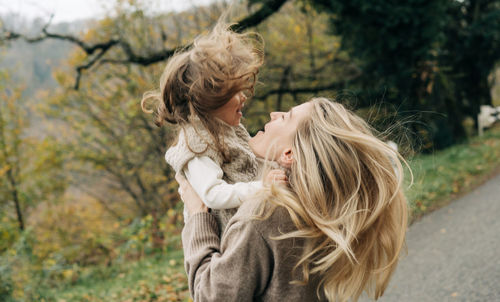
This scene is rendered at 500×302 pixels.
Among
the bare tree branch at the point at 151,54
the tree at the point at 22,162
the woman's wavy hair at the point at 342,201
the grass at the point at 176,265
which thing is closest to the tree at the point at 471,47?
the grass at the point at 176,265

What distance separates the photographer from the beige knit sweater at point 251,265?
1.34 meters

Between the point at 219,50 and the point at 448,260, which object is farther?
the point at 448,260

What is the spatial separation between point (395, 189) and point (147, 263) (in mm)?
5719

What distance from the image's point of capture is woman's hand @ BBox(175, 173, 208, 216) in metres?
1.73

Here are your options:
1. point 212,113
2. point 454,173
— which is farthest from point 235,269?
point 454,173

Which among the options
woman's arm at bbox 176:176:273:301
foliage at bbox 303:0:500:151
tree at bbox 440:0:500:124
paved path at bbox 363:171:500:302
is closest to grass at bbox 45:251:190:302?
paved path at bbox 363:171:500:302

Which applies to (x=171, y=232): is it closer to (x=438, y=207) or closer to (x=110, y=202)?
(x=438, y=207)

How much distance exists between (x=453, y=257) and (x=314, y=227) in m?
4.01

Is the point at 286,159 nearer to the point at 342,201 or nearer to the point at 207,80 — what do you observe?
the point at 342,201

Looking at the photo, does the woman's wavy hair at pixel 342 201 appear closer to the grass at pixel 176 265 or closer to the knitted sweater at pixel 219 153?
the knitted sweater at pixel 219 153

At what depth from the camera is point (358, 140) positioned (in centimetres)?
145

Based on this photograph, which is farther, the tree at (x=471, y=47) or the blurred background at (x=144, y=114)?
the tree at (x=471, y=47)

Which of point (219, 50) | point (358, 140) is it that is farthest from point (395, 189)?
point (219, 50)

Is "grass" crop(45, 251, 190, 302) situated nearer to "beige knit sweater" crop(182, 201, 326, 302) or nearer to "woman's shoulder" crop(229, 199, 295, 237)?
"beige knit sweater" crop(182, 201, 326, 302)
